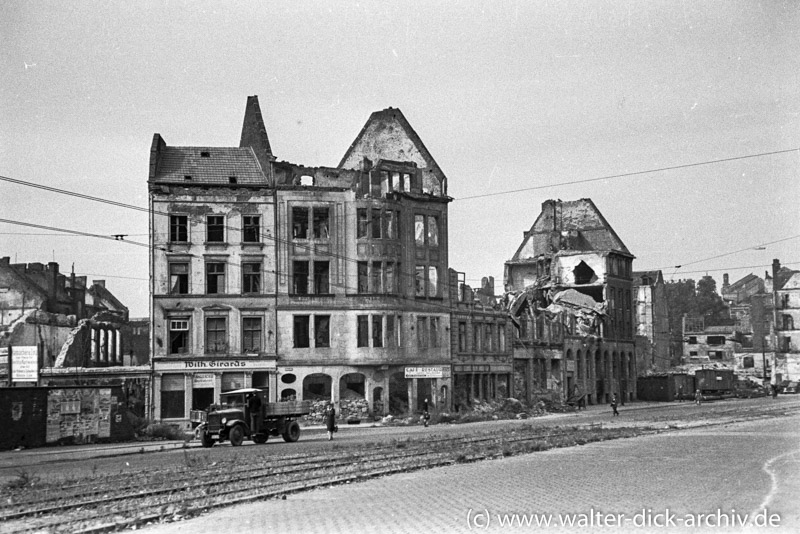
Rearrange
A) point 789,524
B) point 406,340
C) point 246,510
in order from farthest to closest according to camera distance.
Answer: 1. point 406,340
2. point 246,510
3. point 789,524

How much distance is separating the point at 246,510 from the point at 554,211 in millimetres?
82668

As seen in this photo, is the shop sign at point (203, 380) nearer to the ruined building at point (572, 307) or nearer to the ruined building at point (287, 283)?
the ruined building at point (287, 283)

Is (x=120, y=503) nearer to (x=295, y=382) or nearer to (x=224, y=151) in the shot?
(x=295, y=382)

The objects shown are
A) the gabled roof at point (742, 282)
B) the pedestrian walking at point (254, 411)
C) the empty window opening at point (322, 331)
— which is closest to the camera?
the pedestrian walking at point (254, 411)

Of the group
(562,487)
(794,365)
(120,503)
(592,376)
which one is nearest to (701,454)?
(562,487)

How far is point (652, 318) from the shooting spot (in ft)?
383

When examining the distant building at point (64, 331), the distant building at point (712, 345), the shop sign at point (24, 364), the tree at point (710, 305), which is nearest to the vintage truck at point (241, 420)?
the shop sign at point (24, 364)

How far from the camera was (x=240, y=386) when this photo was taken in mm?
56344

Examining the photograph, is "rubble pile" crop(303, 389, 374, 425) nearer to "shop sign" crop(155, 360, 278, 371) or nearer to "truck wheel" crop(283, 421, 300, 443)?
"shop sign" crop(155, 360, 278, 371)

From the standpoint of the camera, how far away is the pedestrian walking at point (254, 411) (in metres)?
37.2

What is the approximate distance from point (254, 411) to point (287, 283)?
21.0m

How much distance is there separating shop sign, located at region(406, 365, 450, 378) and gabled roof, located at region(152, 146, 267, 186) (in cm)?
1393

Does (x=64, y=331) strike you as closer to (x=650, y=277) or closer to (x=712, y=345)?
(x=650, y=277)

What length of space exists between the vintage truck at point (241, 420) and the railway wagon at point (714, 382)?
58828 mm
